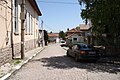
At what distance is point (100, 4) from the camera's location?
62.6 feet

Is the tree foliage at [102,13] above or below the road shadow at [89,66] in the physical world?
above

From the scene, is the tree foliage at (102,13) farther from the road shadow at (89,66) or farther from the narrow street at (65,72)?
the narrow street at (65,72)

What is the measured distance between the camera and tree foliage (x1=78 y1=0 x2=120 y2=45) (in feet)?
60.4

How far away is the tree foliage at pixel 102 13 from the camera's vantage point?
→ 725 inches

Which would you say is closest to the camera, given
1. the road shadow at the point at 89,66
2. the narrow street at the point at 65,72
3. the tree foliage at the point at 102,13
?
the narrow street at the point at 65,72

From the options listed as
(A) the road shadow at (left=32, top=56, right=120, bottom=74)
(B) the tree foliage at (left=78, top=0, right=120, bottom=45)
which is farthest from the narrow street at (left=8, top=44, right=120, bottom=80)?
(B) the tree foliage at (left=78, top=0, right=120, bottom=45)

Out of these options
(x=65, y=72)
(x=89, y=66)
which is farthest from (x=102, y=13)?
(x=65, y=72)

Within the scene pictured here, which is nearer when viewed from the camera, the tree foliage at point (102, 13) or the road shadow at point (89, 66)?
the road shadow at point (89, 66)

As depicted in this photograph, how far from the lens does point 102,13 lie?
19.1 metres

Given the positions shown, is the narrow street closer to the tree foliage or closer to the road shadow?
the road shadow

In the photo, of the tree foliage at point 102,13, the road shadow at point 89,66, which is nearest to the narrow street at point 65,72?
the road shadow at point 89,66

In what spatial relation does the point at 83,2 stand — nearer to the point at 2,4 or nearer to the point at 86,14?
the point at 86,14

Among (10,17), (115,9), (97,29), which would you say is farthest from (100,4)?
(10,17)

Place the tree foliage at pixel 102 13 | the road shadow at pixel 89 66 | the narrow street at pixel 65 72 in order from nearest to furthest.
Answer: the narrow street at pixel 65 72 → the road shadow at pixel 89 66 → the tree foliage at pixel 102 13
